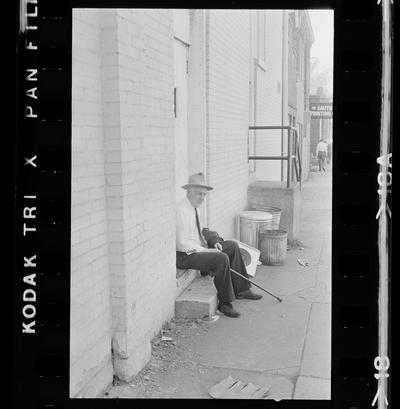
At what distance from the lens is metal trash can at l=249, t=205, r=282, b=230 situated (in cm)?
604

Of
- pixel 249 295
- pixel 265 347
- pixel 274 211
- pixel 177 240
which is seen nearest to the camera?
pixel 265 347

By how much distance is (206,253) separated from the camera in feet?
14.8

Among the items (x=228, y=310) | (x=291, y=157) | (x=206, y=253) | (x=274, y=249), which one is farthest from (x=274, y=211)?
(x=228, y=310)

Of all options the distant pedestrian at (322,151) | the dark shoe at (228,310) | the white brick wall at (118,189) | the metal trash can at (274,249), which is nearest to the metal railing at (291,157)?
the metal trash can at (274,249)

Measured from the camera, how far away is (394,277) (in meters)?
2.18

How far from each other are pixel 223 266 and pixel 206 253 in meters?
0.25

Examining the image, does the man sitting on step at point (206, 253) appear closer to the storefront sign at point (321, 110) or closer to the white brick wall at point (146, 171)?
the white brick wall at point (146, 171)

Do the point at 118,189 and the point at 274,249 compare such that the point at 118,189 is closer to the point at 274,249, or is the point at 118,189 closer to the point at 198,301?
the point at 198,301

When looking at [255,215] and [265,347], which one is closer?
[265,347]

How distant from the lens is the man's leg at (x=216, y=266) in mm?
4281

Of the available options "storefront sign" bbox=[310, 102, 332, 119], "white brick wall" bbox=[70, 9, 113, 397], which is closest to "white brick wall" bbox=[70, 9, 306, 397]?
"white brick wall" bbox=[70, 9, 113, 397]
